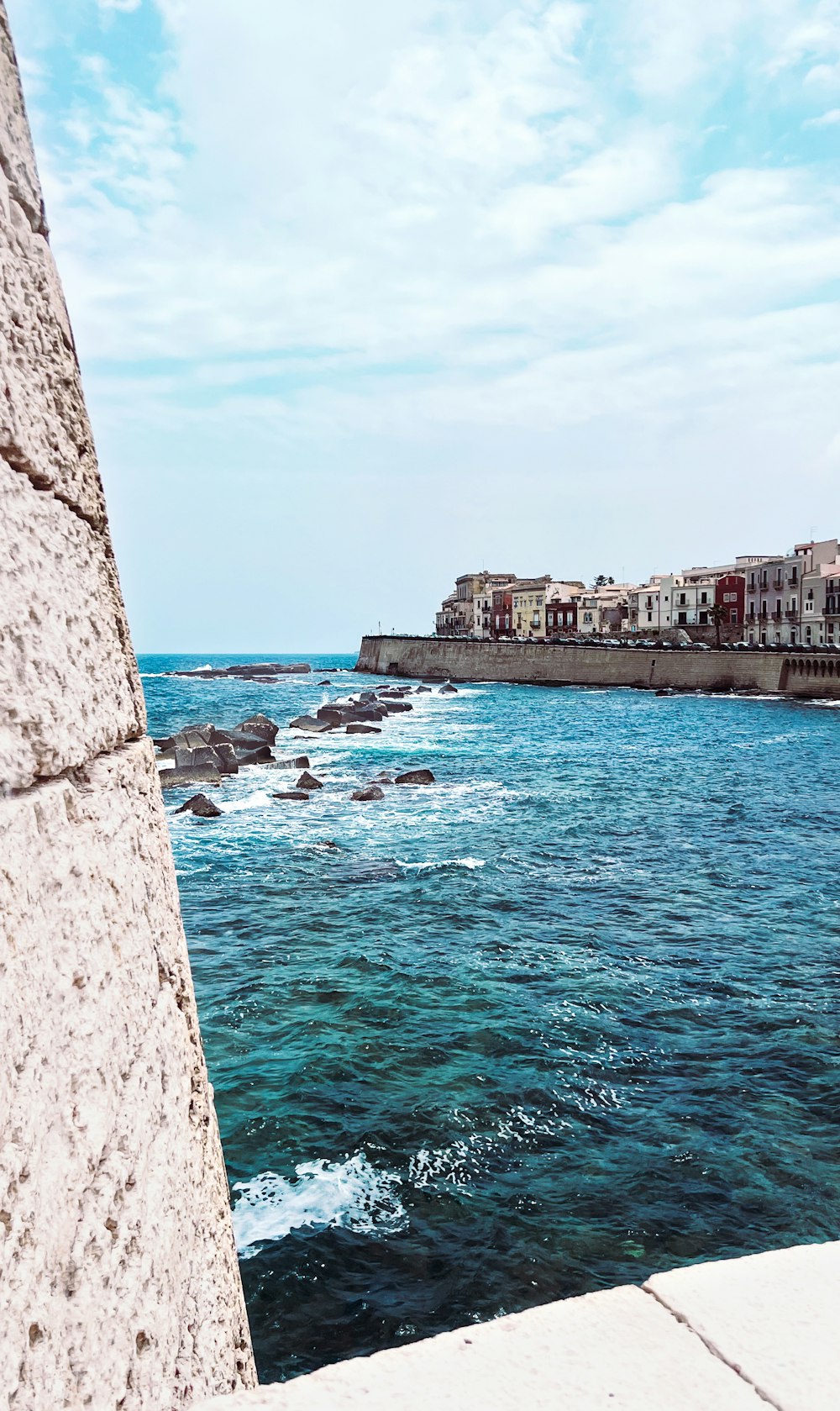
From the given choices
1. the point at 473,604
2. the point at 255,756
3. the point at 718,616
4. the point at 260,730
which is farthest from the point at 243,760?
the point at 473,604

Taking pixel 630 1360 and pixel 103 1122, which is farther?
pixel 630 1360

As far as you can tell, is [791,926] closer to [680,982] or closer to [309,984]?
[680,982]

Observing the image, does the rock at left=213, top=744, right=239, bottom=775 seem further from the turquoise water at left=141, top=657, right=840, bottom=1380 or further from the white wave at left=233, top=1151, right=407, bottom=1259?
the white wave at left=233, top=1151, right=407, bottom=1259

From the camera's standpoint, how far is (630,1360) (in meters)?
1.68

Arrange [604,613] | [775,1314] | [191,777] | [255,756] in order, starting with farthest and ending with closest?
[604,613], [255,756], [191,777], [775,1314]

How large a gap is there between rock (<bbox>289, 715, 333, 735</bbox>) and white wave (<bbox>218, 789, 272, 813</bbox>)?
1446 centimetres

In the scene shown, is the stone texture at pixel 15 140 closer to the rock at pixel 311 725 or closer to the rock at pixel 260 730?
the rock at pixel 260 730

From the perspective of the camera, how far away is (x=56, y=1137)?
4.27ft

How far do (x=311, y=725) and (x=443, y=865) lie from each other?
77.3 feet

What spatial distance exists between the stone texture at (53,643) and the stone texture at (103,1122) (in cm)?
7

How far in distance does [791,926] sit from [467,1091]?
257 inches

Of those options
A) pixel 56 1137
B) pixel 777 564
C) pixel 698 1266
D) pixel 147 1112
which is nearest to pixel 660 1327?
pixel 698 1266

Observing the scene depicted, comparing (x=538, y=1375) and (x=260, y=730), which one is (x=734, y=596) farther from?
(x=538, y=1375)

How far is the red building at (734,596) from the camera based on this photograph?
7762 cm
